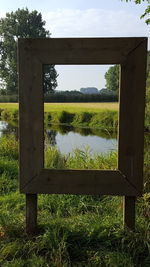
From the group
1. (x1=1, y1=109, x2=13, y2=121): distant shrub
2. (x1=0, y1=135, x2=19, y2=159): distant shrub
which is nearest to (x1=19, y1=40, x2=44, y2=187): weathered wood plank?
(x1=0, y1=135, x2=19, y2=159): distant shrub

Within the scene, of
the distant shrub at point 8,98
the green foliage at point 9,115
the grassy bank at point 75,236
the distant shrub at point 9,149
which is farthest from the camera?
the distant shrub at point 8,98

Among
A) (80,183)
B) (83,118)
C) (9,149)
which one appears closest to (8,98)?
(83,118)

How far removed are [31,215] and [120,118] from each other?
1.29 m

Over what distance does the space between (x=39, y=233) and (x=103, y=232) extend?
25.1 inches

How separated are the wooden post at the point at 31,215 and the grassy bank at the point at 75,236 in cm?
8

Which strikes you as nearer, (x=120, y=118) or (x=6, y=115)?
(x=120, y=118)

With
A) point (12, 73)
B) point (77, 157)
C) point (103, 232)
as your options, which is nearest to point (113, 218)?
point (103, 232)

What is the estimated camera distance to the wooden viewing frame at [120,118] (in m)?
2.93

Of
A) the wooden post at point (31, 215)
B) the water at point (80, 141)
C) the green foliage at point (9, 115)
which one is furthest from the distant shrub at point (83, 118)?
the wooden post at point (31, 215)

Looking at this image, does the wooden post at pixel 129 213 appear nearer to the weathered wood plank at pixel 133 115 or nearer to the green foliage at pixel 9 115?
the weathered wood plank at pixel 133 115

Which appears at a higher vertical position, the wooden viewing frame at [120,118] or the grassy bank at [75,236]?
the wooden viewing frame at [120,118]

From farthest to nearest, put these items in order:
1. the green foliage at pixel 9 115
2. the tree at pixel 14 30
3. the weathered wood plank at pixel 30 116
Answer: the tree at pixel 14 30 < the green foliage at pixel 9 115 < the weathered wood plank at pixel 30 116

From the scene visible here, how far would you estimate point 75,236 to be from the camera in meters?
3.05

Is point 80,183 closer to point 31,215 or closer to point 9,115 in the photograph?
point 31,215
